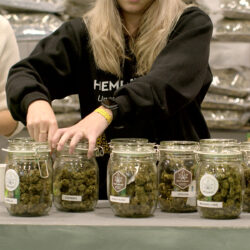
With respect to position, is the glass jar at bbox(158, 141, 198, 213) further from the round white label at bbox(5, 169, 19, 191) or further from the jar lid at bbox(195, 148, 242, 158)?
the round white label at bbox(5, 169, 19, 191)

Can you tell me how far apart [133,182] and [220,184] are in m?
0.19

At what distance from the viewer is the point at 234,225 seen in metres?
1.10

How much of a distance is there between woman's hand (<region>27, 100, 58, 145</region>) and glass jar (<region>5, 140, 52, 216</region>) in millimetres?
96

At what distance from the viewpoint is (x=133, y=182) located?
1.21 metres

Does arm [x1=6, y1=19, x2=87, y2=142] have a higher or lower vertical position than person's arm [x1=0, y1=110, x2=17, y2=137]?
higher

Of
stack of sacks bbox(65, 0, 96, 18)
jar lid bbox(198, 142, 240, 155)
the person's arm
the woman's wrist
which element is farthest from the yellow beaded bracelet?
stack of sacks bbox(65, 0, 96, 18)

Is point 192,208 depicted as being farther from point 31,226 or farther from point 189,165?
point 31,226

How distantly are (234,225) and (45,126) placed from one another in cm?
54

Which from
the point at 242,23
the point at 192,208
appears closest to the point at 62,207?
the point at 192,208

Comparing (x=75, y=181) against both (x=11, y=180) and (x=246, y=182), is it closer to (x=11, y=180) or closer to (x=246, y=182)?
(x=11, y=180)

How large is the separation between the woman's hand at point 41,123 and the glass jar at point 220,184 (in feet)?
1.27

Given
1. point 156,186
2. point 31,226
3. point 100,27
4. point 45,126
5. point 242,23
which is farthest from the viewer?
point 242,23

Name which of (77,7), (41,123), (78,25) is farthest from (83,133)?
(77,7)

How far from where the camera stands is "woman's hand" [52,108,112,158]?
1274 mm
